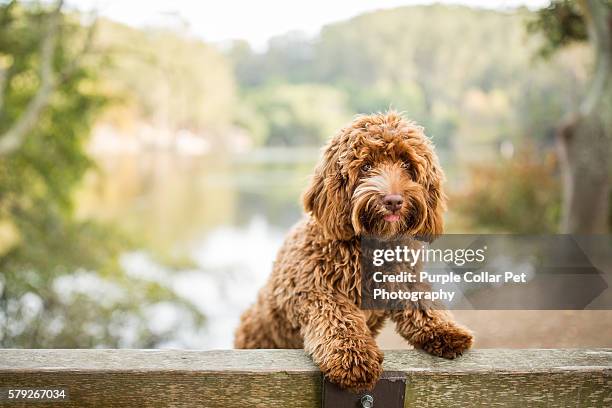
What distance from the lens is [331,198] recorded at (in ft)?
6.25

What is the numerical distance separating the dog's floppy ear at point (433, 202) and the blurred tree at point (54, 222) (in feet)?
22.9

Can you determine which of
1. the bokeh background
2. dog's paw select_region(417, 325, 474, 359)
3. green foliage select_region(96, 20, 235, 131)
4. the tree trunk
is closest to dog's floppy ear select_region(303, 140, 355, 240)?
the bokeh background

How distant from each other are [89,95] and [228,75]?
836 inches

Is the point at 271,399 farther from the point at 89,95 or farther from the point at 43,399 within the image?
the point at 89,95

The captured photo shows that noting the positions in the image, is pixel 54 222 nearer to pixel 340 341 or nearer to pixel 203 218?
pixel 340 341

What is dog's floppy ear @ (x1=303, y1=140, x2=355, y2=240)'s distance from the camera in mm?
1897

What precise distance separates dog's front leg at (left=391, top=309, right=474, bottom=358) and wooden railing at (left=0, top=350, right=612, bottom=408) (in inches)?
2.5

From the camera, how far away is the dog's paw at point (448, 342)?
1.77 metres

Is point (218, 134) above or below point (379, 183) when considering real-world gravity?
below

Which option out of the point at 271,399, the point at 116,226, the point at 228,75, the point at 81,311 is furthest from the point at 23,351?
the point at 228,75

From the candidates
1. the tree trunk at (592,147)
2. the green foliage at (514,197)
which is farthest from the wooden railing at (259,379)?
the green foliage at (514,197)

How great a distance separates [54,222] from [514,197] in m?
9.52

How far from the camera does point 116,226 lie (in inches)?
504

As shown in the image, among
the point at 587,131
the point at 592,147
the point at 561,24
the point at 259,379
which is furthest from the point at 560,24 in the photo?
the point at 259,379
